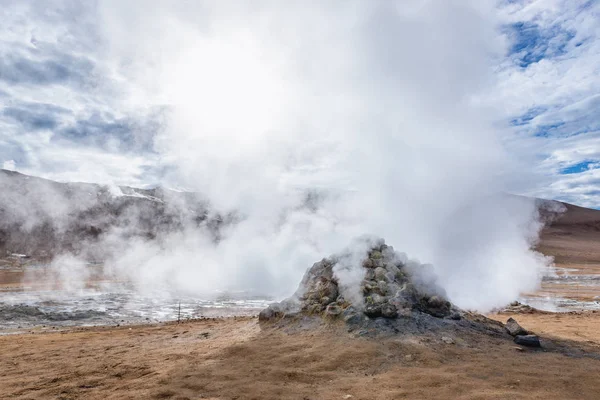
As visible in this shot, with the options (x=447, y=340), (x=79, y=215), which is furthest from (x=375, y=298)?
(x=79, y=215)

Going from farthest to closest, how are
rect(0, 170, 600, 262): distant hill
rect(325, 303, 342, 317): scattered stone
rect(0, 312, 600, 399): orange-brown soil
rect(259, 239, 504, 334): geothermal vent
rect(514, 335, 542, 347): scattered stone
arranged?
rect(0, 170, 600, 262): distant hill < rect(325, 303, 342, 317): scattered stone < rect(259, 239, 504, 334): geothermal vent < rect(514, 335, 542, 347): scattered stone < rect(0, 312, 600, 399): orange-brown soil

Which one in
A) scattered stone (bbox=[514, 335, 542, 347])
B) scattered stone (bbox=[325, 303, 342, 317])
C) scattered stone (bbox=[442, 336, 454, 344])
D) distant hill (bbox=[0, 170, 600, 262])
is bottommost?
scattered stone (bbox=[514, 335, 542, 347])

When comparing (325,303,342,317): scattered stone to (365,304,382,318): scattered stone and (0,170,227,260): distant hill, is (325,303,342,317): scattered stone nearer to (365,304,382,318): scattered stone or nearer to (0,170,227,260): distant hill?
(365,304,382,318): scattered stone

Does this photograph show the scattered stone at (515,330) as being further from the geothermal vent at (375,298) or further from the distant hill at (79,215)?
the distant hill at (79,215)

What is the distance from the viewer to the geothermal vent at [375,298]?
7551 mm

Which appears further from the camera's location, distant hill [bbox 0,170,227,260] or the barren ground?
distant hill [bbox 0,170,227,260]

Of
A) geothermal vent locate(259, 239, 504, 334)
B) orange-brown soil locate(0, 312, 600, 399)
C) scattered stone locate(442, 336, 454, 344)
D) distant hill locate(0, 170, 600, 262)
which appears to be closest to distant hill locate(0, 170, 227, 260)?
distant hill locate(0, 170, 600, 262)

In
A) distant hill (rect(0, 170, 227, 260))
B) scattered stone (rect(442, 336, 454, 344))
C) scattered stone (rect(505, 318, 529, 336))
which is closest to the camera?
scattered stone (rect(442, 336, 454, 344))

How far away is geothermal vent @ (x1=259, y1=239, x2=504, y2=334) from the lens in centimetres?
755

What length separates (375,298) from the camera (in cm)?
784

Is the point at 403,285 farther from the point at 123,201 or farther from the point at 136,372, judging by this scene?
the point at 123,201

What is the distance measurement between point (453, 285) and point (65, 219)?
1793 inches

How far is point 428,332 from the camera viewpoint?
23.8 feet

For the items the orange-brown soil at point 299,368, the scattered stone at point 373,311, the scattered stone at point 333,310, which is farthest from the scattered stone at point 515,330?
the scattered stone at point 333,310
